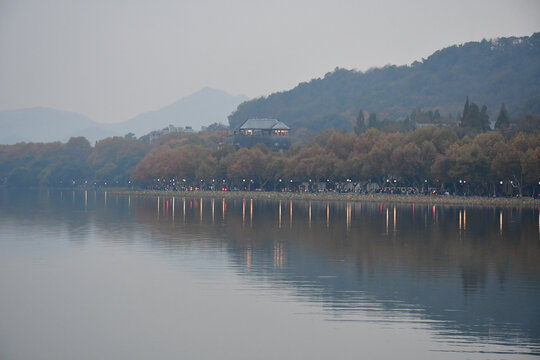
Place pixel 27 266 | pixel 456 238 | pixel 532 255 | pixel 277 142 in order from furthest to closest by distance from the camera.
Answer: pixel 277 142 < pixel 456 238 < pixel 532 255 < pixel 27 266

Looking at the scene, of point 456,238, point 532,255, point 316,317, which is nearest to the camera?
point 316,317

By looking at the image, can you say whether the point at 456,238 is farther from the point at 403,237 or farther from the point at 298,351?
the point at 298,351

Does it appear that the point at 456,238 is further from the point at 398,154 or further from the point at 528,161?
the point at 398,154

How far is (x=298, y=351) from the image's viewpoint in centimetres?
2097

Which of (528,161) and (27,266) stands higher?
(528,161)

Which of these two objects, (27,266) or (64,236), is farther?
(64,236)

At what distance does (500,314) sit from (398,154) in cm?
9425

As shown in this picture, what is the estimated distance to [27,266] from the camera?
35906 millimetres

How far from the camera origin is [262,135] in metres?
185

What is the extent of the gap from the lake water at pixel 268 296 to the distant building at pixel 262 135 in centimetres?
13161

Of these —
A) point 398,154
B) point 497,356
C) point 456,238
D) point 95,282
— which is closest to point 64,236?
point 95,282

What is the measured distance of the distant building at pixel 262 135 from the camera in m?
183

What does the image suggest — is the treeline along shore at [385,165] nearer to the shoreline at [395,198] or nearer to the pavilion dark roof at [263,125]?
the shoreline at [395,198]

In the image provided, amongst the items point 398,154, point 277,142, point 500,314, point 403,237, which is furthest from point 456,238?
point 277,142
